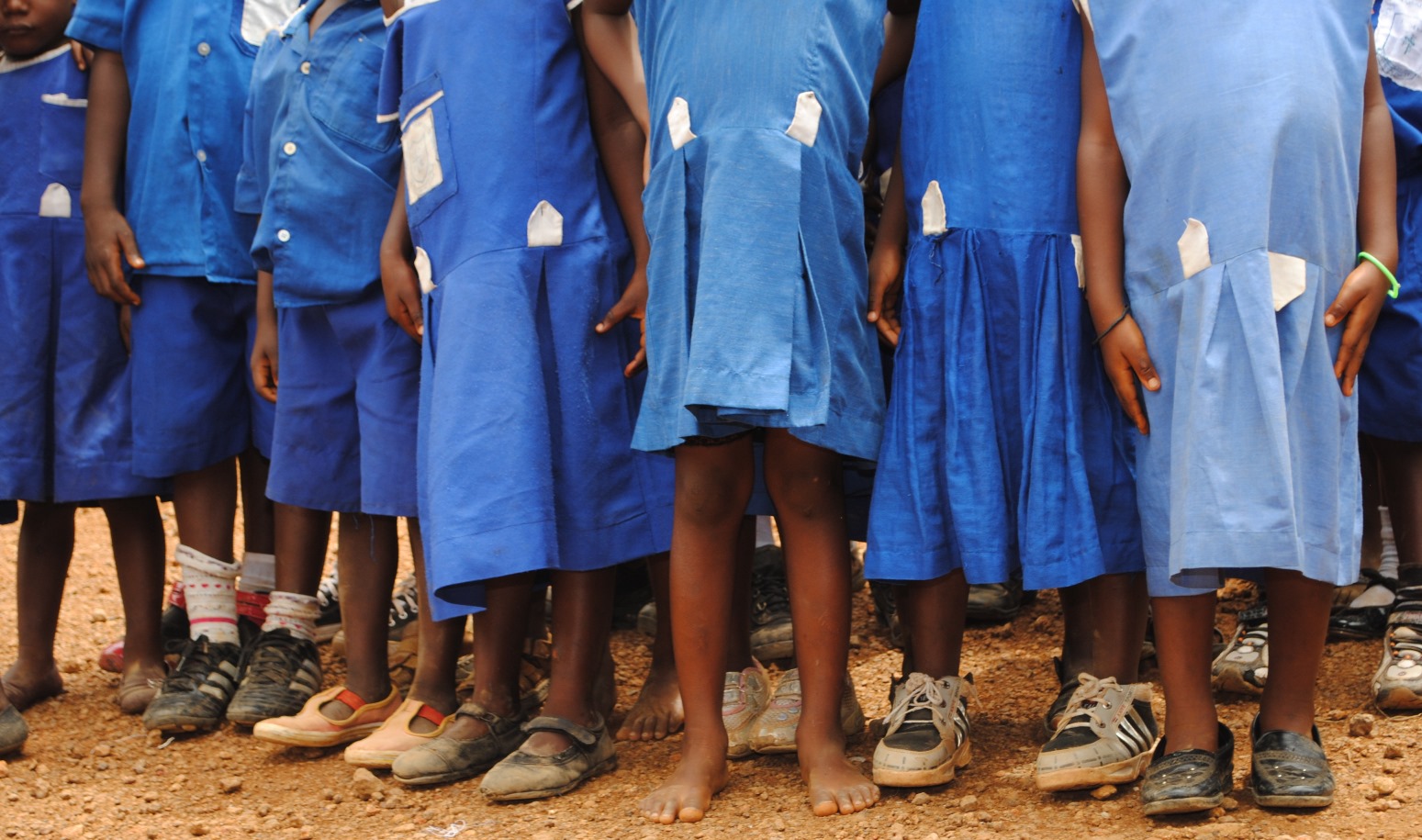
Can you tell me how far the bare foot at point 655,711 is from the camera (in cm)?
311

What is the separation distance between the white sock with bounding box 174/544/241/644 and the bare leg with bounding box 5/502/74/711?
1.49 feet

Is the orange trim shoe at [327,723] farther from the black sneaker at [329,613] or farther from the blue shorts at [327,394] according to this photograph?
the black sneaker at [329,613]

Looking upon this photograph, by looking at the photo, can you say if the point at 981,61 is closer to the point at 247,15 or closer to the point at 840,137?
the point at 840,137

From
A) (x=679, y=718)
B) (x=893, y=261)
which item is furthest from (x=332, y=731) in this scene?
(x=893, y=261)

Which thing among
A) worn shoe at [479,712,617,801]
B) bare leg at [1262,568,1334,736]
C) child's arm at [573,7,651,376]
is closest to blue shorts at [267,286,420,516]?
Result: child's arm at [573,7,651,376]

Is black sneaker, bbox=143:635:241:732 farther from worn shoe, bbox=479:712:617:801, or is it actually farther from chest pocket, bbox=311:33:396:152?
chest pocket, bbox=311:33:396:152

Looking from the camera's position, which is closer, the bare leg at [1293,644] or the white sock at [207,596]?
the bare leg at [1293,644]

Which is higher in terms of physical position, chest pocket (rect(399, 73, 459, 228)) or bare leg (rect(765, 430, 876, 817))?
chest pocket (rect(399, 73, 459, 228))

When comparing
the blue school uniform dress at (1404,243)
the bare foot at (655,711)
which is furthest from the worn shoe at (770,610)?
the blue school uniform dress at (1404,243)

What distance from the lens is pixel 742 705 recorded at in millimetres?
2906

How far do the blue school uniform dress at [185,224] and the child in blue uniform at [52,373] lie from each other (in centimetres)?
15

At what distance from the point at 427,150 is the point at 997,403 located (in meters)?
1.31

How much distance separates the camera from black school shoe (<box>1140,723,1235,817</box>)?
7.43 feet

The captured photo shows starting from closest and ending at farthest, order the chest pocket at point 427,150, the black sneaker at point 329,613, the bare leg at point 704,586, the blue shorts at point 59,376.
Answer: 1. the bare leg at point 704,586
2. the chest pocket at point 427,150
3. the blue shorts at point 59,376
4. the black sneaker at point 329,613
